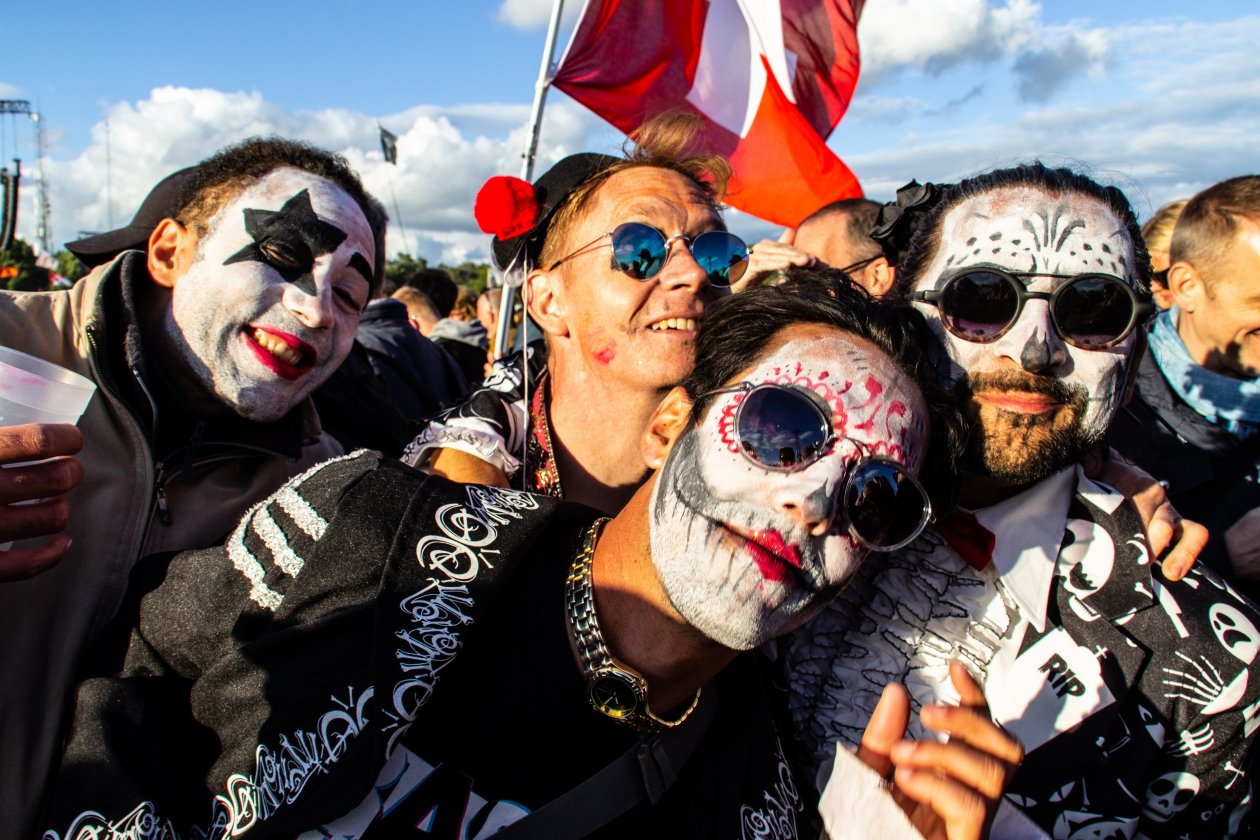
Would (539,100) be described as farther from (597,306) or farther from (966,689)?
(966,689)

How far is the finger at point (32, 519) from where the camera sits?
171 cm

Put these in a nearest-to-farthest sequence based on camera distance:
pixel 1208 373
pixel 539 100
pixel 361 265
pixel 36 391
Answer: pixel 36 391 → pixel 361 265 → pixel 1208 373 → pixel 539 100

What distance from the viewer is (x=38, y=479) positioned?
5.68 ft

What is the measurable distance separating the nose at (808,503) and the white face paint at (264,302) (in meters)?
1.42

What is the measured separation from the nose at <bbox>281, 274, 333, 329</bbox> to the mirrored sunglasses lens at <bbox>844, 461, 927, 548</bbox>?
152 cm

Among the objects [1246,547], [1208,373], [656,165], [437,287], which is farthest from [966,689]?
[437,287]

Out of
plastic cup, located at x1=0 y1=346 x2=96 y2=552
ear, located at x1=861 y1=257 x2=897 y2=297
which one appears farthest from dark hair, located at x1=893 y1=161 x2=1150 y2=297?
plastic cup, located at x1=0 y1=346 x2=96 y2=552

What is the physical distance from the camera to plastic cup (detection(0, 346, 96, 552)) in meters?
1.68

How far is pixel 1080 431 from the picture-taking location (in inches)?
80.2

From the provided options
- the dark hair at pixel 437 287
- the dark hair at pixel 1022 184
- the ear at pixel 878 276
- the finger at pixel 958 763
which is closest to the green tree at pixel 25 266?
the dark hair at pixel 437 287

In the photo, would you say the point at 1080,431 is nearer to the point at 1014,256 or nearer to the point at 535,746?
the point at 1014,256

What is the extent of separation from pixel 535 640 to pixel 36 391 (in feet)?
3.59

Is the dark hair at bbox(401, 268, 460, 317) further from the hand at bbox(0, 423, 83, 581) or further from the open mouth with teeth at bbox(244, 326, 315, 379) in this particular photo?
the hand at bbox(0, 423, 83, 581)

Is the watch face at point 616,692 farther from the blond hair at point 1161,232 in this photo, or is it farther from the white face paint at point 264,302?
the blond hair at point 1161,232
